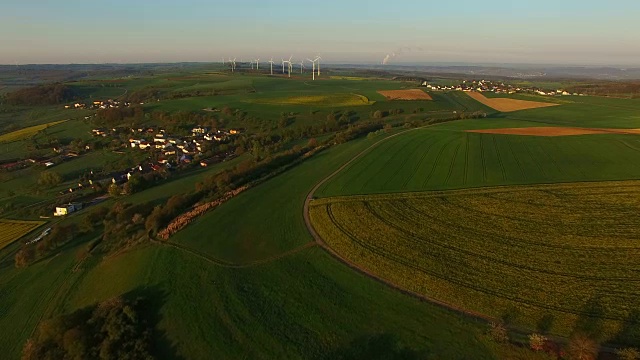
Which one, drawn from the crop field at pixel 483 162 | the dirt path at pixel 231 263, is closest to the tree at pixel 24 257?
the dirt path at pixel 231 263

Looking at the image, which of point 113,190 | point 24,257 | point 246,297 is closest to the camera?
point 246,297

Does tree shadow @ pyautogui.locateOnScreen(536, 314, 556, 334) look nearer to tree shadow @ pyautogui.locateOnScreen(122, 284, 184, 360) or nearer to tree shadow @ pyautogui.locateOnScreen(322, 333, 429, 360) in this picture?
tree shadow @ pyautogui.locateOnScreen(322, 333, 429, 360)

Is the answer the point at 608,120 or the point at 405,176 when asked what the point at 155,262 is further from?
the point at 608,120

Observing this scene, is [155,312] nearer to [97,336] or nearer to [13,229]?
[97,336]

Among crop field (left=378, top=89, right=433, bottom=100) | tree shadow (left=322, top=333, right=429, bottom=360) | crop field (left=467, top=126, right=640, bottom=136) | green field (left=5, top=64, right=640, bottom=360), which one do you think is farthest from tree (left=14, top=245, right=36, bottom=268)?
crop field (left=378, top=89, right=433, bottom=100)

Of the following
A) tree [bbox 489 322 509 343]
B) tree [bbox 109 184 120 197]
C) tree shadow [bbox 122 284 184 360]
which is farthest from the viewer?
tree [bbox 109 184 120 197]

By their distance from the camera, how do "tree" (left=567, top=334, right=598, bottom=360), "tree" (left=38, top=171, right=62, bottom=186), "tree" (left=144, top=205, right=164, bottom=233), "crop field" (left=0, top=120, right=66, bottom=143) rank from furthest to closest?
1. "crop field" (left=0, top=120, right=66, bottom=143)
2. "tree" (left=38, top=171, right=62, bottom=186)
3. "tree" (left=144, top=205, right=164, bottom=233)
4. "tree" (left=567, top=334, right=598, bottom=360)

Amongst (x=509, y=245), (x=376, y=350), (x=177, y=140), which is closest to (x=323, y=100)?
(x=177, y=140)
